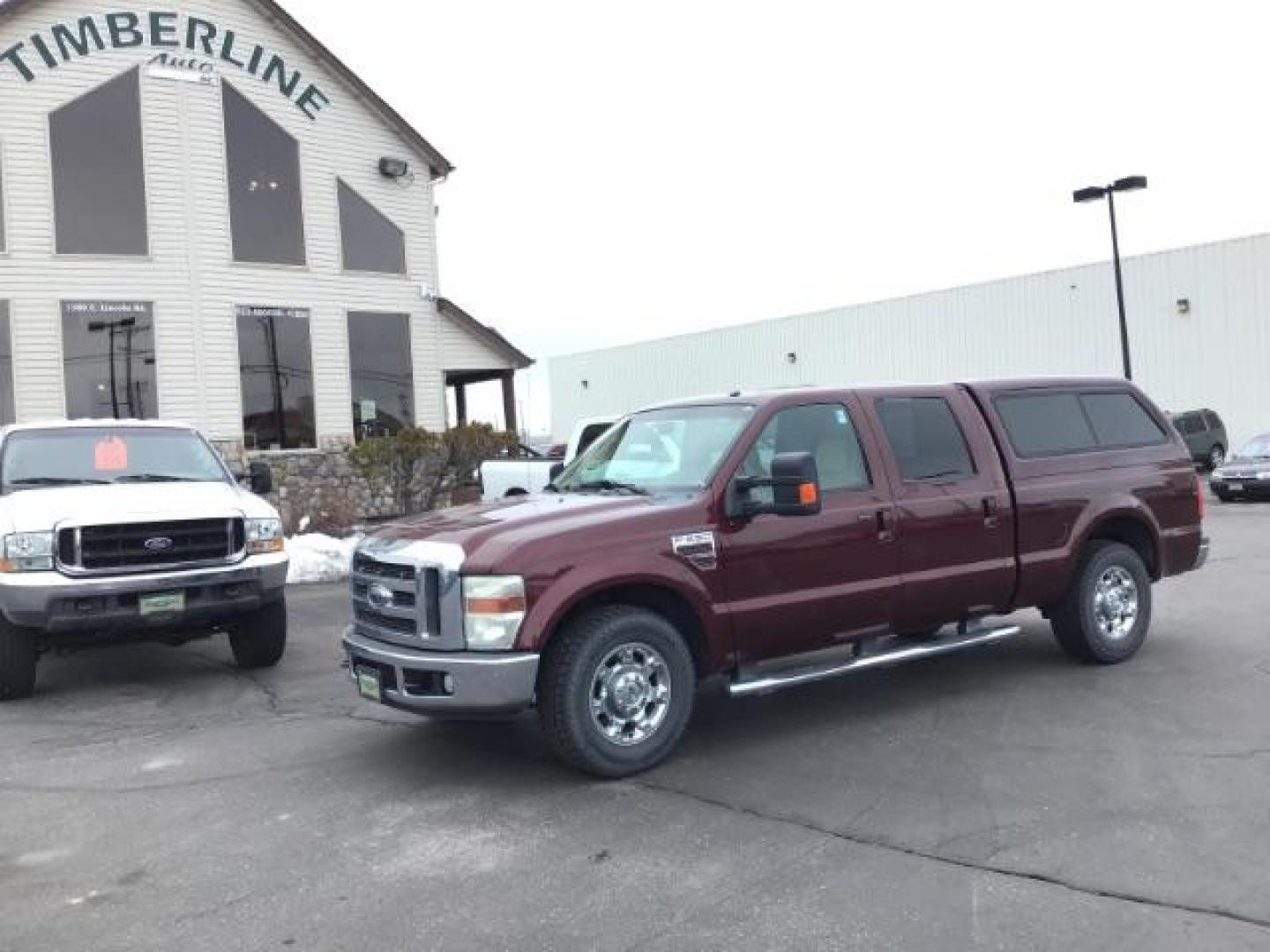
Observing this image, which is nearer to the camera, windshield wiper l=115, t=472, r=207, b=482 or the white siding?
windshield wiper l=115, t=472, r=207, b=482

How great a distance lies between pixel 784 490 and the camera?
573 centimetres

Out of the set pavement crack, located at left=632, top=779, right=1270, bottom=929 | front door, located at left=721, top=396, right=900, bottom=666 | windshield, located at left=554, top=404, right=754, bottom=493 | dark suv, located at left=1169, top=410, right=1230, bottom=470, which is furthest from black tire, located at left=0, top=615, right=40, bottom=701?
dark suv, located at left=1169, top=410, right=1230, bottom=470

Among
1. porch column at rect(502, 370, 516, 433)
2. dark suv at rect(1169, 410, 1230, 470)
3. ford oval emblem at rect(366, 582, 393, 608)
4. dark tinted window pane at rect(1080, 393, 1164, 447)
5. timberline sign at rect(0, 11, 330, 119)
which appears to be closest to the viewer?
ford oval emblem at rect(366, 582, 393, 608)

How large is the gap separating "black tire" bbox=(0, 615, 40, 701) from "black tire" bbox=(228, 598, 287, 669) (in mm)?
1306

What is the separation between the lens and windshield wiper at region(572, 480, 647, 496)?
6.12 metres

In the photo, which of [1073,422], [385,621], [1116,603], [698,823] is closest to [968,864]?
[698,823]

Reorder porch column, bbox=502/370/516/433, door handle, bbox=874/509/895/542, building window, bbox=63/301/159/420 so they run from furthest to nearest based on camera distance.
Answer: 1. porch column, bbox=502/370/516/433
2. building window, bbox=63/301/159/420
3. door handle, bbox=874/509/895/542

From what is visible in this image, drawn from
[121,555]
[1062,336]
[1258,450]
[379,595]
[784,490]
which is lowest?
[379,595]

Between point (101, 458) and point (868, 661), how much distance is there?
20.0ft

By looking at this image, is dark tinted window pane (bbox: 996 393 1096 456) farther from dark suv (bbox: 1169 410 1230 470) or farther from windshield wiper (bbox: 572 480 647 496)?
dark suv (bbox: 1169 410 1230 470)

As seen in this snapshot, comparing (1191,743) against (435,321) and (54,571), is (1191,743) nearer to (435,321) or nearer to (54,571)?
(54,571)

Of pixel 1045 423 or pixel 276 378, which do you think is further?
pixel 276 378

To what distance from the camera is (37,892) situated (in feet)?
14.4

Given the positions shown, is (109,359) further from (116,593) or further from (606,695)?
(606,695)
